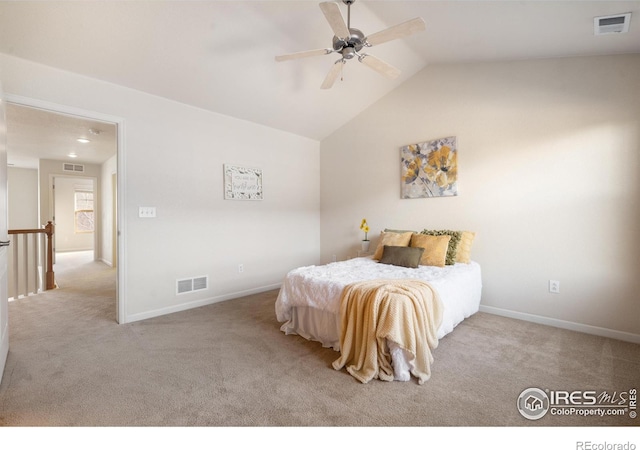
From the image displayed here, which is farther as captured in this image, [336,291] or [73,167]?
[73,167]

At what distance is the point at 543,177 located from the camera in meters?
3.04

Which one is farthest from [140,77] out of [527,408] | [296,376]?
[527,408]

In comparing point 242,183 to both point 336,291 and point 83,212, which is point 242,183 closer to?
point 336,291

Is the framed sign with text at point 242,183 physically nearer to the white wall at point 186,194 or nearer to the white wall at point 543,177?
the white wall at point 186,194

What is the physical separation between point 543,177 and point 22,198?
10.9 m

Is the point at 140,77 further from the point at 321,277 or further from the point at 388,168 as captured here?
the point at 388,168

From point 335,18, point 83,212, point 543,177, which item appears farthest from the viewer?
point 83,212

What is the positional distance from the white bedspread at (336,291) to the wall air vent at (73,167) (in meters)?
6.93

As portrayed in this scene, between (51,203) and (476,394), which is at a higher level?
(51,203)

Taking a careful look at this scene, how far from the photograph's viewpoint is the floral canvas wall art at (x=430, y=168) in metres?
3.66

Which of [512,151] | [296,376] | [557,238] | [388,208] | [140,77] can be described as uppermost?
[140,77]

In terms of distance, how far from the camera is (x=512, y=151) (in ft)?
10.6

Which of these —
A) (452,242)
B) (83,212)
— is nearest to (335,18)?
(452,242)

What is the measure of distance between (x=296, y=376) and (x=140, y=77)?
10.4 feet
